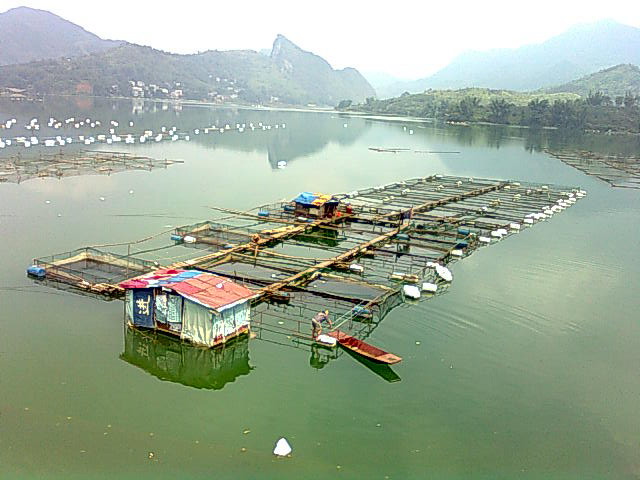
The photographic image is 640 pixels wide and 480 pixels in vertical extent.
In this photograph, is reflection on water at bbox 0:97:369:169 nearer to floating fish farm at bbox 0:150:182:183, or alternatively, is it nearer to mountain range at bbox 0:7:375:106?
floating fish farm at bbox 0:150:182:183

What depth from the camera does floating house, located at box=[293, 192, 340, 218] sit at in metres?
22.9

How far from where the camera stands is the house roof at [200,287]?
1149 cm

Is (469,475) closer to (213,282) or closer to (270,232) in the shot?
(213,282)

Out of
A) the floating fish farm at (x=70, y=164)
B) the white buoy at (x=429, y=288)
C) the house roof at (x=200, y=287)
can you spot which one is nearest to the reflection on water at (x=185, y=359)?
the house roof at (x=200, y=287)

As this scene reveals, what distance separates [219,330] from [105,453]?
357 cm

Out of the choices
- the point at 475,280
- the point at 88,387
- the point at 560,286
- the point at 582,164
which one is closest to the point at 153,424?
the point at 88,387

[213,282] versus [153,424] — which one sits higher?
[213,282]

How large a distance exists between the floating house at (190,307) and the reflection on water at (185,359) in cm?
18

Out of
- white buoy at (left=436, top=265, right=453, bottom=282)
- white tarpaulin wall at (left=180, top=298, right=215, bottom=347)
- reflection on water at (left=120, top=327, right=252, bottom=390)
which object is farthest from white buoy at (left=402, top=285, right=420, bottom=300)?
white tarpaulin wall at (left=180, top=298, right=215, bottom=347)

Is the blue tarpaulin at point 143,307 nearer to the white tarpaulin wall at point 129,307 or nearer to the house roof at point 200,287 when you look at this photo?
the white tarpaulin wall at point 129,307

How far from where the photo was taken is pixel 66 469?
8227 mm

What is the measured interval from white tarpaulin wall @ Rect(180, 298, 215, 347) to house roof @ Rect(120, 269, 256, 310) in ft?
0.68

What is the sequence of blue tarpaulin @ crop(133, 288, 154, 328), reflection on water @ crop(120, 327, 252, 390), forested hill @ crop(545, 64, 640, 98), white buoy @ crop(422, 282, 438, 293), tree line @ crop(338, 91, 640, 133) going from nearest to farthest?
reflection on water @ crop(120, 327, 252, 390)
blue tarpaulin @ crop(133, 288, 154, 328)
white buoy @ crop(422, 282, 438, 293)
tree line @ crop(338, 91, 640, 133)
forested hill @ crop(545, 64, 640, 98)

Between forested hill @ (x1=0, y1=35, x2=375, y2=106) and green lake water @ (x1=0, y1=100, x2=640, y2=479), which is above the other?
forested hill @ (x1=0, y1=35, x2=375, y2=106)
